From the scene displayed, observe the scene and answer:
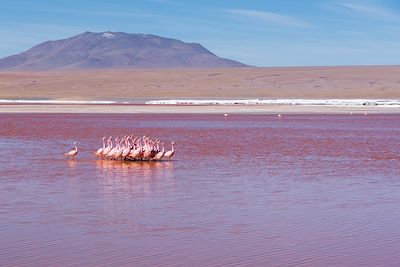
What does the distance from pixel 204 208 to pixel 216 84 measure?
84.9m

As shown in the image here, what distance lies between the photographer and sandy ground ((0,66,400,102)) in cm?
8000

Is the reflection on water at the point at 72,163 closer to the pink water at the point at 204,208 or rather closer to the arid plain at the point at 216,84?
the pink water at the point at 204,208

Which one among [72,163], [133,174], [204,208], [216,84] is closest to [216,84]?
[216,84]

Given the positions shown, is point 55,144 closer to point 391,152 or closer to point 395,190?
point 391,152

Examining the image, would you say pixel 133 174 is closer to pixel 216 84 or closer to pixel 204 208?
pixel 204 208

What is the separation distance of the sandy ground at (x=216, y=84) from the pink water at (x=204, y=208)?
58.8 metres

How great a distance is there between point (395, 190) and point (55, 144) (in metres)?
11.1

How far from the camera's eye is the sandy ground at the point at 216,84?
80.0 meters

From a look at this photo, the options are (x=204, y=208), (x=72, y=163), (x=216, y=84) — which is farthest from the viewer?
(x=216, y=84)

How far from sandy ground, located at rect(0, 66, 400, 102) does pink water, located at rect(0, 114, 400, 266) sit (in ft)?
193

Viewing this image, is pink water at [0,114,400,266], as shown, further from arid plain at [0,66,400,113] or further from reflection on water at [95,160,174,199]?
arid plain at [0,66,400,113]

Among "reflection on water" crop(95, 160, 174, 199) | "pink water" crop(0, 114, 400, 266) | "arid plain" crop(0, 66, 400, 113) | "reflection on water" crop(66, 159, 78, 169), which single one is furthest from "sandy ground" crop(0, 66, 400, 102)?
"reflection on water" crop(95, 160, 174, 199)

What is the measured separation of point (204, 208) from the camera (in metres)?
10.6

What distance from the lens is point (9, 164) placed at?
15.9 m
